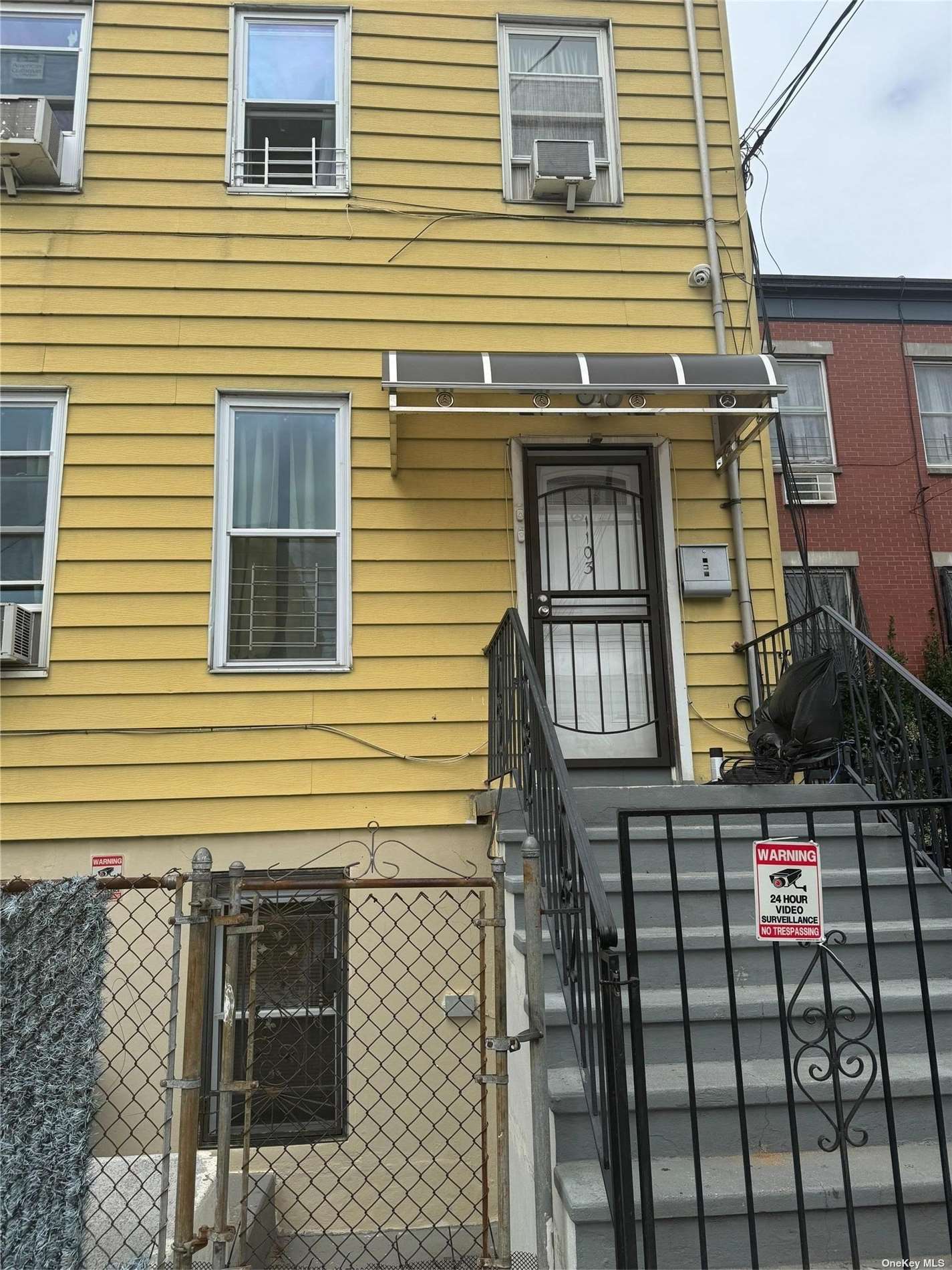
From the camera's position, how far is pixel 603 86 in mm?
6516

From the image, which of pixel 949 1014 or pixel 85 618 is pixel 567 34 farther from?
pixel 949 1014

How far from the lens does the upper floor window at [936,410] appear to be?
12.9 m

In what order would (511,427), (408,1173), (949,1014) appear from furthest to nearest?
(511,427)
(408,1173)
(949,1014)

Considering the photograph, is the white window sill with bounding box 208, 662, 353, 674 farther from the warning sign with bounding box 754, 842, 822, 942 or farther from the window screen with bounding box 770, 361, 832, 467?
the window screen with bounding box 770, 361, 832, 467

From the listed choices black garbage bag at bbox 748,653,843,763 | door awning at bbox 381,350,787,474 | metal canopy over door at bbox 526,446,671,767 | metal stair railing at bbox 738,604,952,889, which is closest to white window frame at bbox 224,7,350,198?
door awning at bbox 381,350,787,474

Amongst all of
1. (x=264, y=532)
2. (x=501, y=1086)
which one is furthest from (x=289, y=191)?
(x=501, y=1086)

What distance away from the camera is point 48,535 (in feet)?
18.4

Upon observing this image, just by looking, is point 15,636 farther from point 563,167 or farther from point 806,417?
point 806,417

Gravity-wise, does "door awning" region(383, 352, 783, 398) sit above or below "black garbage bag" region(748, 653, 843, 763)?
above

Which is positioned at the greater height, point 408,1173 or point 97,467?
point 97,467

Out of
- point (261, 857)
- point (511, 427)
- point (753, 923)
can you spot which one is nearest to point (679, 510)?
point (511, 427)

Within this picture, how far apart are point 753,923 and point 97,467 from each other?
4427mm

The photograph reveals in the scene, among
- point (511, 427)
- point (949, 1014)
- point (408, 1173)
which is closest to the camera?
point (949, 1014)

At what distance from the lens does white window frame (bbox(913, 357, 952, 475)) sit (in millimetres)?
12711
